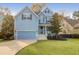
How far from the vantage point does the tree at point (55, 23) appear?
363cm

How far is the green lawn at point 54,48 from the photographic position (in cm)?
361

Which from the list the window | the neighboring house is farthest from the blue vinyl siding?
the window

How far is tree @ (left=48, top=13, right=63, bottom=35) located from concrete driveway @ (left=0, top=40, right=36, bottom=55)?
19 centimetres

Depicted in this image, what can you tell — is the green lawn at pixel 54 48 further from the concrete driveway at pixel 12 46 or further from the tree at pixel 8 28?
the tree at pixel 8 28

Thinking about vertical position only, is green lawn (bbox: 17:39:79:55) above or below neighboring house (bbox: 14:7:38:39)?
below

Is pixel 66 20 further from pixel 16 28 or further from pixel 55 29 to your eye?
pixel 16 28

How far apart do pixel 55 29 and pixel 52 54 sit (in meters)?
0.22

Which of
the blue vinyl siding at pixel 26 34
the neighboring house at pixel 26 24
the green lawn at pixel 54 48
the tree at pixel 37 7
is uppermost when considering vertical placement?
the tree at pixel 37 7

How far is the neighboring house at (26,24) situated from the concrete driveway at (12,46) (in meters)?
0.04

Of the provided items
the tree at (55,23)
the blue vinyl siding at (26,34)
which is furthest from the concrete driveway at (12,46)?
the tree at (55,23)

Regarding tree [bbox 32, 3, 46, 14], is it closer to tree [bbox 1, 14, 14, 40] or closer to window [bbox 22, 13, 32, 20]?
window [bbox 22, 13, 32, 20]

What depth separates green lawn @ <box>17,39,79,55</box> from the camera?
11.8 ft

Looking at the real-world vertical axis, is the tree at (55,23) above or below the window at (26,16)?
below
